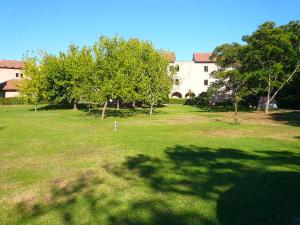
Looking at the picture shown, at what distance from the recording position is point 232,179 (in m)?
11.8

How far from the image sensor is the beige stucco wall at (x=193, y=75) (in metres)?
84.2

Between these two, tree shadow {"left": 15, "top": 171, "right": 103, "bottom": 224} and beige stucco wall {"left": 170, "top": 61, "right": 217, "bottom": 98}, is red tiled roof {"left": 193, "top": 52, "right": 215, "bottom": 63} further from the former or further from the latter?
tree shadow {"left": 15, "top": 171, "right": 103, "bottom": 224}

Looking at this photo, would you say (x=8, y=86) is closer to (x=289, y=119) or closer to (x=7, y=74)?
(x=7, y=74)

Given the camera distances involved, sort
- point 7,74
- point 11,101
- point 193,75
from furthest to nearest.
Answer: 1. point 7,74
2. point 193,75
3. point 11,101

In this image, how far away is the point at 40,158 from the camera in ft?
50.5

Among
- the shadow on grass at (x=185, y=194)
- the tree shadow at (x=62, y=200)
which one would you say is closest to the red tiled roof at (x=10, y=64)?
the shadow on grass at (x=185, y=194)

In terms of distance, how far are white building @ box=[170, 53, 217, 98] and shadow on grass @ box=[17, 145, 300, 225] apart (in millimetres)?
70006

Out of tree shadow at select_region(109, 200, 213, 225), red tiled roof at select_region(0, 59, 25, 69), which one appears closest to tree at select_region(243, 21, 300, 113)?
tree shadow at select_region(109, 200, 213, 225)

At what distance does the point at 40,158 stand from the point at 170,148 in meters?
6.31

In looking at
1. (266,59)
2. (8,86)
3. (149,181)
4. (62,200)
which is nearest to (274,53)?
(266,59)

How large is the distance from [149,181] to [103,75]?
81.0 feet

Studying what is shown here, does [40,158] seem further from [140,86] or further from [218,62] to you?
[218,62]

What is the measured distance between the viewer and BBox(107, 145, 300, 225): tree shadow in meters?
8.72

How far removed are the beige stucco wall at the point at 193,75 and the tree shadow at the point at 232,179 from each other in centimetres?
6793
